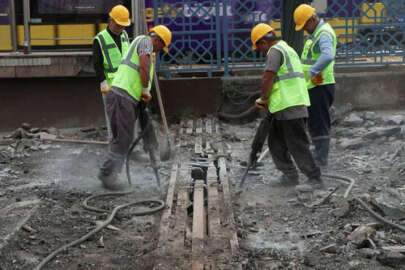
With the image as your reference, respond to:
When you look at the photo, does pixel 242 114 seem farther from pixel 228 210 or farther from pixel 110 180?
pixel 228 210

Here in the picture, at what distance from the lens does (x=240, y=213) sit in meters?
6.14

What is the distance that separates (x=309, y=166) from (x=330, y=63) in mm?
1320

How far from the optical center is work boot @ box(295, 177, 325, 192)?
6.73 metres

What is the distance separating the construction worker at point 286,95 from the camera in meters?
6.59

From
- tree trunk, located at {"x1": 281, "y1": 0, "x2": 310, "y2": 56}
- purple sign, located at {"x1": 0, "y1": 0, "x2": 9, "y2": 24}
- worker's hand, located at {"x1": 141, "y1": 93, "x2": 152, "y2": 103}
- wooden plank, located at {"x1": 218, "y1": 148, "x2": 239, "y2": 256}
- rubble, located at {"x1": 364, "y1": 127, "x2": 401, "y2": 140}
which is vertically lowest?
wooden plank, located at {"x1": 218, "y1": 148, "x2": 239, "y2": 256}

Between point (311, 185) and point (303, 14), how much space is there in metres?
2.00

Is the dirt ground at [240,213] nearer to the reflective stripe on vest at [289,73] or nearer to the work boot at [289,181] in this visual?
the work boot at [289,181]

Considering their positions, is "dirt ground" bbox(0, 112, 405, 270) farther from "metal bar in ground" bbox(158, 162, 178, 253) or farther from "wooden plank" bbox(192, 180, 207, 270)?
"wooden plank" bbox(192, 180, 207, 270)

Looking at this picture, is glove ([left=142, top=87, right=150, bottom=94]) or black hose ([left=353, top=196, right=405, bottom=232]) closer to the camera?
black hose ([left=353, top=196, right=405, bottom=232])

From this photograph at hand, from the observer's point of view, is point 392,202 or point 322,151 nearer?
point 392,202

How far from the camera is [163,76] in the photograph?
11289mm

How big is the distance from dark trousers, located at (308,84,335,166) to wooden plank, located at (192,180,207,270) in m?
1.65

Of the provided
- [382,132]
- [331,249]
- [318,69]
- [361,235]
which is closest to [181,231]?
[331,249]

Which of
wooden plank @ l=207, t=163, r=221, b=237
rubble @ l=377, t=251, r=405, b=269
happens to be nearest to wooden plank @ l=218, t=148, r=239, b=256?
wooden plank @ l=207, t=163, r=221, b=237
